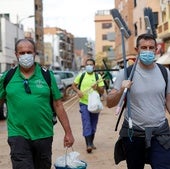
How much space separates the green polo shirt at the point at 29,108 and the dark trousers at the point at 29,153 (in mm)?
54

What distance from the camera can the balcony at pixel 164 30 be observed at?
3226cm

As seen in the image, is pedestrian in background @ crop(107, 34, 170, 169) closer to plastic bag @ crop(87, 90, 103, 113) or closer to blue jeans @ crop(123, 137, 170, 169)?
blue jeans @ crop(123, 137, 170, 169)

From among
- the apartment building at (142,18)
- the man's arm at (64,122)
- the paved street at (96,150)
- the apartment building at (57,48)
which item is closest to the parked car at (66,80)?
the apartment building at (142,18)

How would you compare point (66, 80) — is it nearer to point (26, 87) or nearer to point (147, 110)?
point (26, 87)

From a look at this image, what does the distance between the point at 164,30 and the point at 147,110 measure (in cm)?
2881

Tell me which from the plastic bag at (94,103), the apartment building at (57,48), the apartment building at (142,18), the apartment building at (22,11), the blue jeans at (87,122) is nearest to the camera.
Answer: the plastic bag at (94,103)

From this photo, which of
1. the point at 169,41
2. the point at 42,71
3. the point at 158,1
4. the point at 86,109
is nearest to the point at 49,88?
the point at 42,71

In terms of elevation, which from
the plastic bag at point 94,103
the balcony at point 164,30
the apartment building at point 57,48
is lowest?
the plastic bag at point 94,103

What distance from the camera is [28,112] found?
17.3 ft

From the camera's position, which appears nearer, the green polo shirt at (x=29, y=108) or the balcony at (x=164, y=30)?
the green polo shirt at (x=29, y=108)

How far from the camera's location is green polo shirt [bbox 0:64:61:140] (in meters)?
5.26

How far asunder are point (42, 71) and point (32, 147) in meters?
0.75

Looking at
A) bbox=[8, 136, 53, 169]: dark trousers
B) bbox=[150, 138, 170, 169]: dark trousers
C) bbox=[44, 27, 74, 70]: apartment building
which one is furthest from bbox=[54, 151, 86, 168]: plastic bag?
bbox=[44, 27, 74, 70]: apartment building

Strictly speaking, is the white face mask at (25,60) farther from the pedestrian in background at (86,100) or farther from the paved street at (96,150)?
the pedestrian in background at (86,100)
